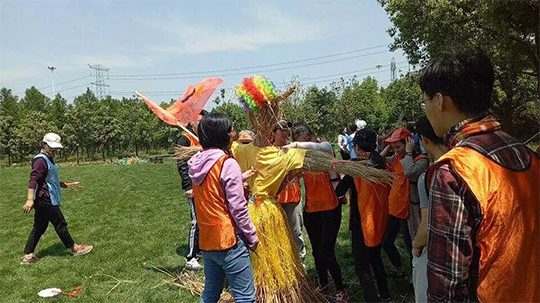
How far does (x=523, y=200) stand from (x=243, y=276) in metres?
2.06

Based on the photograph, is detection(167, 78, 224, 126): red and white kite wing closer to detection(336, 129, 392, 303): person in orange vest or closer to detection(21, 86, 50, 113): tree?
detection(336, 129, 392, 303): person in orange vest

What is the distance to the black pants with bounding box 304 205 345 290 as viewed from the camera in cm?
392

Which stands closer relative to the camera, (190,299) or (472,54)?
(472,54)

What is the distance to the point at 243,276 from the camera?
2.94 metres

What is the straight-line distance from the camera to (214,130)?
118 inches

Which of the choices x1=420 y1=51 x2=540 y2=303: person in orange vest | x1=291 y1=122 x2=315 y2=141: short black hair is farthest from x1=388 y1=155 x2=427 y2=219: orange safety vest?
x1=420 y1=51 x2=540 y2=303: person in orange vest

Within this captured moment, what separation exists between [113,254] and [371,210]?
4.33 m

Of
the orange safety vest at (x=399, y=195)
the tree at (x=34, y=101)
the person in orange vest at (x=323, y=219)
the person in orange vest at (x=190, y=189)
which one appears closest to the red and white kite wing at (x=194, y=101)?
the person in orange vest at (x=190, y=189)

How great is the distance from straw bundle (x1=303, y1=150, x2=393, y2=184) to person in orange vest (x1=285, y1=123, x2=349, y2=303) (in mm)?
174

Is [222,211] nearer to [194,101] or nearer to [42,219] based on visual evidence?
[194,101]

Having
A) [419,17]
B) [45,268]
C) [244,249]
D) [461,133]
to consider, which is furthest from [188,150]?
[419,17]

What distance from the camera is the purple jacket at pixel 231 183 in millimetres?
2867

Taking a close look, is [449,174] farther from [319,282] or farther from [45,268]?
[45,268]

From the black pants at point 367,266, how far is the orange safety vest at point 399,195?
1.63 feet
